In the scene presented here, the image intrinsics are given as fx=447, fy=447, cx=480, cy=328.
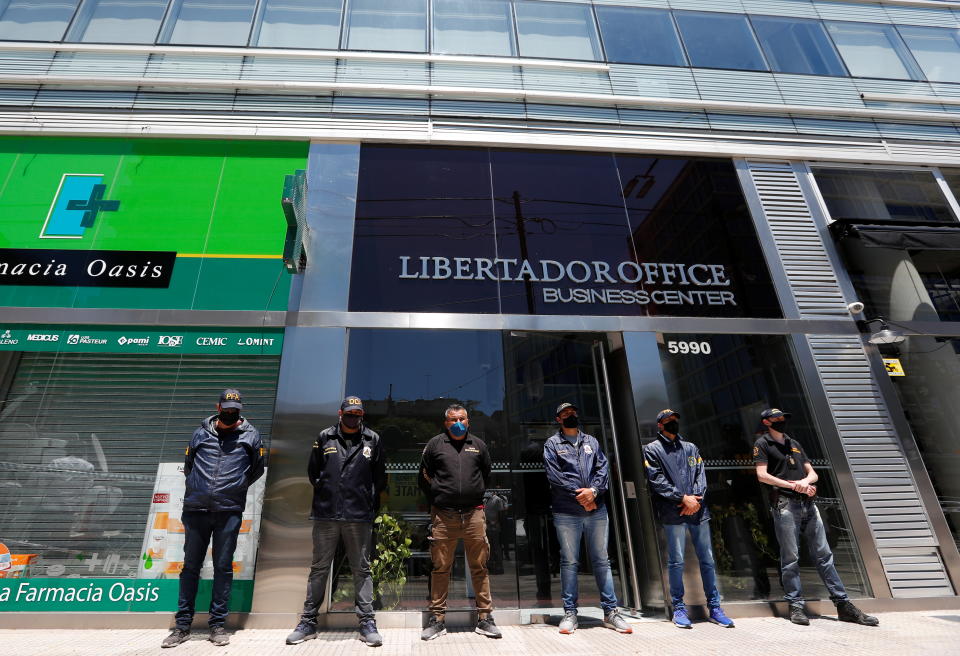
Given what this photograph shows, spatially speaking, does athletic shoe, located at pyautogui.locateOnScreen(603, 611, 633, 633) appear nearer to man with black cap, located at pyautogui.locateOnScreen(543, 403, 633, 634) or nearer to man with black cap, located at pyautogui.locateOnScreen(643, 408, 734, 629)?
man with black cap, located at pyautogui.locateOnScreen(543, 403, 633, 634)

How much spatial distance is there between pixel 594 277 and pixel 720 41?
589 cm

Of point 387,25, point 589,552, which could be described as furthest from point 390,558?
point 387,25

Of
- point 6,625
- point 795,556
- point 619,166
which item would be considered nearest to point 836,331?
point 795,556

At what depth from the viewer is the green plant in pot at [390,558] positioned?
4.51 m

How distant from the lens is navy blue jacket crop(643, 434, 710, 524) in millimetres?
4371

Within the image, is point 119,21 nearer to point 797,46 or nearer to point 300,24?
point 300,24

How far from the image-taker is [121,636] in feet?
12.8

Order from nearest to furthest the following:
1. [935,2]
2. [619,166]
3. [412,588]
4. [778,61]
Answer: [412,588] < [619,166] < [778,61] < [935,2]

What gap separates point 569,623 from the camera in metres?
3.96

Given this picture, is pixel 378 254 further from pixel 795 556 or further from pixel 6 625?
pixel 795 556

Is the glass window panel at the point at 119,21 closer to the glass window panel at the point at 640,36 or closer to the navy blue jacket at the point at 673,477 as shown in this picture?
the glass window panel at the point at 640,36

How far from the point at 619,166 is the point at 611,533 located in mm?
5249

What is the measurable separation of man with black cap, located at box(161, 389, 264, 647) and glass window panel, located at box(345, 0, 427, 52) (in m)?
6.45

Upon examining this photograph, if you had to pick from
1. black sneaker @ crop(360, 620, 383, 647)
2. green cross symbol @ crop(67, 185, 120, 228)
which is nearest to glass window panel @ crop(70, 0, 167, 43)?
green cross symbol @ crop(67, 185, 120, 228)
